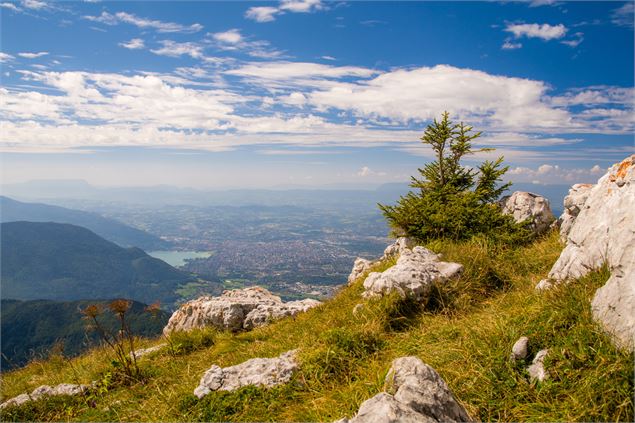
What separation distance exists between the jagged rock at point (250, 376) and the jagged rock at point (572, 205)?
993 centimetres

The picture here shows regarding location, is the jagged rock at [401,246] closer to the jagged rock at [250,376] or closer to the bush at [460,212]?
the bush at [460,212]

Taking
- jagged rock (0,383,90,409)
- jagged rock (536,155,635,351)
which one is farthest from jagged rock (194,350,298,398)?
jagged rock (536,155,635,351)

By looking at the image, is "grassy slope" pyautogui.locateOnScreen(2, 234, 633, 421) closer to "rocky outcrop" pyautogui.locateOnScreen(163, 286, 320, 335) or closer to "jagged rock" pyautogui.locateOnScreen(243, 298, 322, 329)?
"jagged rock" pyautogui.locateOnScreen(243, 298, 322, 329)

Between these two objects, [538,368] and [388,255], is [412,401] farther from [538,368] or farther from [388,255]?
[388,255]

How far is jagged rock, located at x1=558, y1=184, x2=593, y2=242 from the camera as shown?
11.5 meters

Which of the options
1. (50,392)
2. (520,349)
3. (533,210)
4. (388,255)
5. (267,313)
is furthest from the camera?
(388,255)

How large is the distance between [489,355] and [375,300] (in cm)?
341

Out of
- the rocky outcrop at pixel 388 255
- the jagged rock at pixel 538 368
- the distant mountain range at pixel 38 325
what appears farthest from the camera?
the distant mountain range at pixel 38 325

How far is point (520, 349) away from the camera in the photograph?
471 centimetres

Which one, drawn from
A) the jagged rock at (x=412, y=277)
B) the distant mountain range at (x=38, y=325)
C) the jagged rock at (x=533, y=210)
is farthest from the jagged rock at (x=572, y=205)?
the distant mountain range at (x=38, y=325)

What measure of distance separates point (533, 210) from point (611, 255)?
9152 millimetres

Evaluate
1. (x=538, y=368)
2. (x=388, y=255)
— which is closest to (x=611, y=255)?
(x=538, y=368)

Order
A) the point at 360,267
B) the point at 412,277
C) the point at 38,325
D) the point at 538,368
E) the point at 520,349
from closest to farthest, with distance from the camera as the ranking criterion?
the point at 538,368, the point at 520,349, the point at 412,277, the point at 360,267, the point at 38,325

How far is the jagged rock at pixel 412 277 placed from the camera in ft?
26.0
